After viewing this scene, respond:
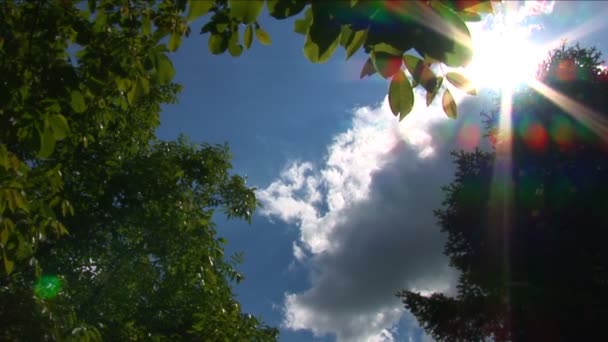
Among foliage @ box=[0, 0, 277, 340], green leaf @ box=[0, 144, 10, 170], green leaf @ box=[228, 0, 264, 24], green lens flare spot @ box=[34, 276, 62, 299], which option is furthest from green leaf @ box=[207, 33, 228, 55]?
green lens flare spot @ box=[34, 276, 62, 299]

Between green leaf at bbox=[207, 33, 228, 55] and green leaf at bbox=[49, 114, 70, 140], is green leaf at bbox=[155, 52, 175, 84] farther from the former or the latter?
green leaf at bbox=[49, 114, 70, 140]

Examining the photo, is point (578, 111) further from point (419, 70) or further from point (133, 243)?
point (419, 70)

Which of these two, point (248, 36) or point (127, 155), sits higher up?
point (127, 155)

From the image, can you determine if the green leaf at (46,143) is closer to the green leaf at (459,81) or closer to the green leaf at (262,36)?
the green leaf at (262,36)

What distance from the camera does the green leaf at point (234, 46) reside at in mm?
2201

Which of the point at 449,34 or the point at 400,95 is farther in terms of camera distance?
the point at 400,95

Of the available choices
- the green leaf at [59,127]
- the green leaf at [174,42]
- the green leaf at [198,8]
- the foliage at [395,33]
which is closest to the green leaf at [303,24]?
the foliage at [395,33]

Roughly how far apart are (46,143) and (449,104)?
1.83 m

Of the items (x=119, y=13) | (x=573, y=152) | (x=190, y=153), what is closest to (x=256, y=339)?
(x=190, y=153)

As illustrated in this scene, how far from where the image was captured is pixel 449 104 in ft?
6.09

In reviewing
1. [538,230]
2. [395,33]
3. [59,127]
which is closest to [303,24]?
[395,33]

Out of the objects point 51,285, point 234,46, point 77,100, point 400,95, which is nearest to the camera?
point 400,95

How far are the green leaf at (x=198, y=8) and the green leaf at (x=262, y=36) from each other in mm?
595

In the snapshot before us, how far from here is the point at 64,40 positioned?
3.53m
